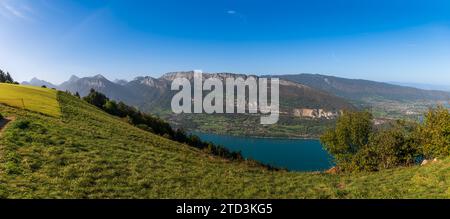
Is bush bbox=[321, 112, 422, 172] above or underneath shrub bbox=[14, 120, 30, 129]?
underneath

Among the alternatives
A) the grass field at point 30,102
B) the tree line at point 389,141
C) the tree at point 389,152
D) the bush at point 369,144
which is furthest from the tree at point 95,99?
the tree at point 389,152

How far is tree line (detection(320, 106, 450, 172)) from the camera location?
3947cm

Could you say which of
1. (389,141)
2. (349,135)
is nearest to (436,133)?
(389,141)

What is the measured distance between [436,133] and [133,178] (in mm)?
36880

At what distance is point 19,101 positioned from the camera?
4994 cm

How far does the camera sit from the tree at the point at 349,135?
63.4m

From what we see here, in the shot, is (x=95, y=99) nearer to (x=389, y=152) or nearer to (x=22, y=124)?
(x=22, y=124)

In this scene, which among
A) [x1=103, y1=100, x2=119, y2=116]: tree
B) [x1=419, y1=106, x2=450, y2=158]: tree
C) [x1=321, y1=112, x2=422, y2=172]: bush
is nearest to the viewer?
[x1=419, y1=106, x2=450, y2=158]: tree

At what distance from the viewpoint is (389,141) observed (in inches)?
1890

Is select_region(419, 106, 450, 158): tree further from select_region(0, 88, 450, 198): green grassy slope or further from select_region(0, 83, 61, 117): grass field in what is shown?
select_region(0, 83, 61, 117): grass field

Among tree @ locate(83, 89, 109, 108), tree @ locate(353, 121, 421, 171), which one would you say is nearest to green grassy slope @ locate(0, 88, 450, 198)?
tree @ locate(353, 121, 421, 171)

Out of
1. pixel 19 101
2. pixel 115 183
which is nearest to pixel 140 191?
pixel 115 183
